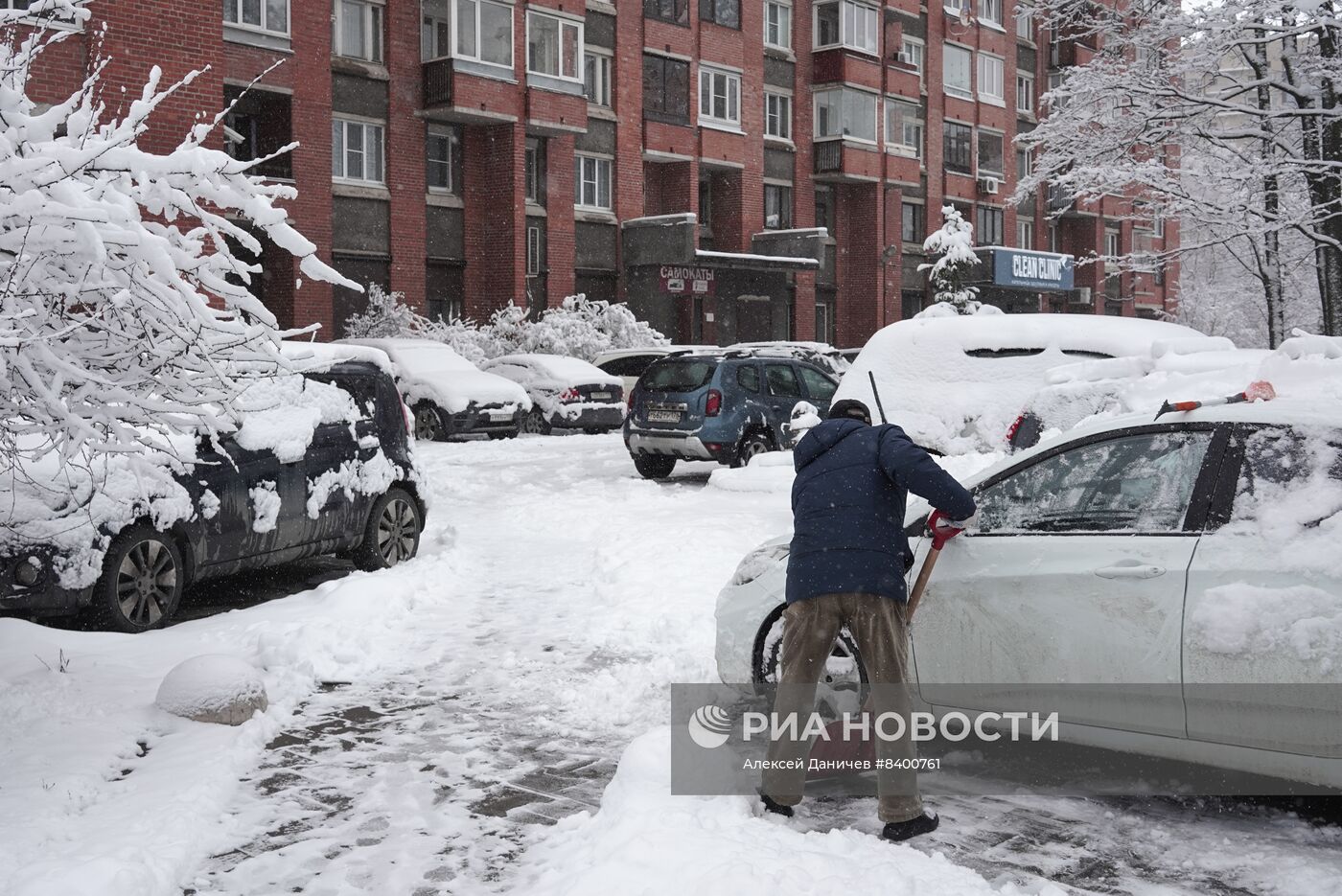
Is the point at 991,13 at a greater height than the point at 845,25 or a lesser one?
greater

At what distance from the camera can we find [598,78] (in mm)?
37250

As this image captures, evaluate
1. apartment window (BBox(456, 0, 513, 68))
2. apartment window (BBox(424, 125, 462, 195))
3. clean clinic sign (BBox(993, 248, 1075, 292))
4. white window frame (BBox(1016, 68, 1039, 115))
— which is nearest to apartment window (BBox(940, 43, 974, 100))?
white window frame (BBox(1016, 68, 1039, 115))

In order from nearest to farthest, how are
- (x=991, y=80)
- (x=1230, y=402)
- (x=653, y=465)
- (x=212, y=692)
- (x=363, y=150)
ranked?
1. (x=1230, y=402)
2. (x=212, y=692)
3. (x=653, y=465)
4. (x=363, y=150)
5. (x=991, y=80)

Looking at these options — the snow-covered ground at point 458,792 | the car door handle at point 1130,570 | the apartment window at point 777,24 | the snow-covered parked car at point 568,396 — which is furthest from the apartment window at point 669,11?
the car door handle at point 1130,570

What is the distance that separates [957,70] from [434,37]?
25175mm

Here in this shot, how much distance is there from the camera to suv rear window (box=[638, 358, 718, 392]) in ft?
57.1

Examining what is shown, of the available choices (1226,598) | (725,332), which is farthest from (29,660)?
(725,332)

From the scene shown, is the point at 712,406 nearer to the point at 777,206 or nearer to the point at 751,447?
the point at 751,447

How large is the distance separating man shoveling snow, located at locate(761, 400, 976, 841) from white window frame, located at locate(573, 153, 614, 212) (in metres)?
32.0

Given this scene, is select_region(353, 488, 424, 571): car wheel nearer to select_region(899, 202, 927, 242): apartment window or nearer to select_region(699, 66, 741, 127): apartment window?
select_region(699, 66, 741, 127): apartment window

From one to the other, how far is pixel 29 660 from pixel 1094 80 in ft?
49.9

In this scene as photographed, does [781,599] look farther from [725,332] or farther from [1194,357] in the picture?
[725,332]

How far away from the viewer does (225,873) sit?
185 inches

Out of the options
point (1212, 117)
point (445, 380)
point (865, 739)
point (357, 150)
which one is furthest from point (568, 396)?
point (865, 739)
